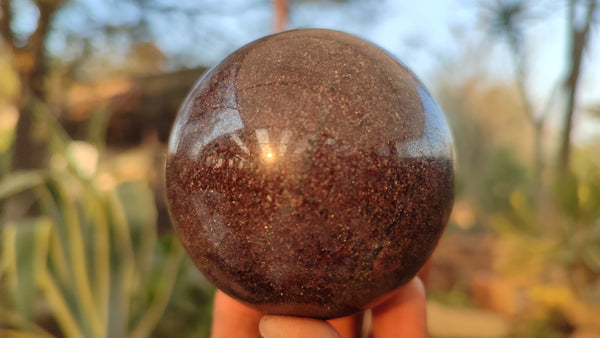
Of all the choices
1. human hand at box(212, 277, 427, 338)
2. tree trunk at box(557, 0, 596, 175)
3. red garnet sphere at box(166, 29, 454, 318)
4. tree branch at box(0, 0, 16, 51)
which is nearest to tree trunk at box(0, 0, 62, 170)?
tree branch at box(0, 0, 16, 51)

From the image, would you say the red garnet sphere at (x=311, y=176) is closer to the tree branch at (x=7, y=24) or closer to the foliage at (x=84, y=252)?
the foliage at (x=84, y=252)

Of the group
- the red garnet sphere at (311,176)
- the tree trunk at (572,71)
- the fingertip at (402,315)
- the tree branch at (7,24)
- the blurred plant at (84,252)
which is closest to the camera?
the red garnet sphere at (311,176)

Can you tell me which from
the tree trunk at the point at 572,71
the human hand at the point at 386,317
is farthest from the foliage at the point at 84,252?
the tree trunk at the point at 572,71

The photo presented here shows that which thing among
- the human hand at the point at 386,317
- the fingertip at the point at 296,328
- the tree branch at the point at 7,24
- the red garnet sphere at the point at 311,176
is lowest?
the human hand at the point at 386,317

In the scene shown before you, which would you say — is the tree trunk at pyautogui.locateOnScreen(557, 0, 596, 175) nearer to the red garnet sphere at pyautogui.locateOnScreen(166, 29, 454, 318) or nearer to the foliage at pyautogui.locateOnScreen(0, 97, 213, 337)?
the foliage at pyautogui.locateOnScreen(0, 97, 213, 337)

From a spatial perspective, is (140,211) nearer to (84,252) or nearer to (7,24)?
(84,252)

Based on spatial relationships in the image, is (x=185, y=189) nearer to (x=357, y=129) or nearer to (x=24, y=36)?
(x=357, y=129)

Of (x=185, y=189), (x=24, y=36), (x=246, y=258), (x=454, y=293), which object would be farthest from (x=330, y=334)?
(x=454, y=293)
